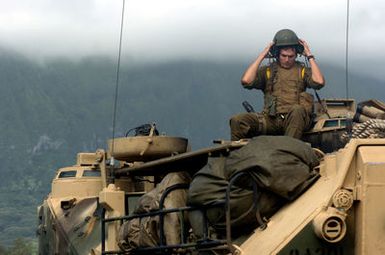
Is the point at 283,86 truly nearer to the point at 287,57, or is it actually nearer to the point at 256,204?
the point at 287,57

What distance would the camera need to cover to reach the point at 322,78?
9500 millimetres

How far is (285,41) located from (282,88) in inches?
20.5

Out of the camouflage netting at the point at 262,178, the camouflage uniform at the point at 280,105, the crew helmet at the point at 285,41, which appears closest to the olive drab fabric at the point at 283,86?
the camouflage uniform at the point at 280,105

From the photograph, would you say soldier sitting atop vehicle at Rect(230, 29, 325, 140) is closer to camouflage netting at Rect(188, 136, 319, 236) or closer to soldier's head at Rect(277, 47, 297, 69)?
soldier's head at Rect(277, 47, 297, 69)

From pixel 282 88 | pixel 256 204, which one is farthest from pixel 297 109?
pixel 256 204

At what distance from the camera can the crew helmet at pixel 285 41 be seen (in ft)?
31.3

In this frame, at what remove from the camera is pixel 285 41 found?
9.55 m

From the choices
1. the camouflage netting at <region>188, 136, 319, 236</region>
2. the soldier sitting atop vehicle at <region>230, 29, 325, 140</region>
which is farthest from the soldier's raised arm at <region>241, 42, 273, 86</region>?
the camouflage netting at <region>188, 136, 319, 236</region>

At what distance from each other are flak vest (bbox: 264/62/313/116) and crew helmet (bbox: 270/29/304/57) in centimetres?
18

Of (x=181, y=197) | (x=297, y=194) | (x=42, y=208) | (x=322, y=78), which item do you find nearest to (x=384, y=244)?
(x=297, y=194)

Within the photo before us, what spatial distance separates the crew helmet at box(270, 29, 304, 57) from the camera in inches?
376

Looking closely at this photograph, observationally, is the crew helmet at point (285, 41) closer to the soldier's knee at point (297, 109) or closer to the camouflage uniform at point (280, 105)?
the camouflage uniform at point (280, 105)

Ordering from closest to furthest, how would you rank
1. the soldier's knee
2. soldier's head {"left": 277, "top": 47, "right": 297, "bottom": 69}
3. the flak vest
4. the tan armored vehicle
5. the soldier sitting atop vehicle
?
the tan armored vehicle
the soldier's knee
the soldier sitting atop vehicle
the flak vest
soldier's head {"left": 277, "top": 47, "right": 297, "bottom": 69}

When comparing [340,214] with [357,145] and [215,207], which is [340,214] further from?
[215,207]
